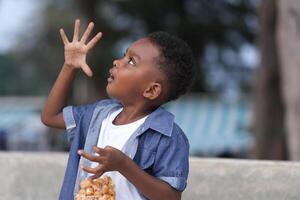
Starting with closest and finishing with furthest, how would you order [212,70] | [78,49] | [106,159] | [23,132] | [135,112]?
[106,159] → [135,112] → [78,49] → [212,70] → [23,132]

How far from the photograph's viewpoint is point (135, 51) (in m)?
2.44

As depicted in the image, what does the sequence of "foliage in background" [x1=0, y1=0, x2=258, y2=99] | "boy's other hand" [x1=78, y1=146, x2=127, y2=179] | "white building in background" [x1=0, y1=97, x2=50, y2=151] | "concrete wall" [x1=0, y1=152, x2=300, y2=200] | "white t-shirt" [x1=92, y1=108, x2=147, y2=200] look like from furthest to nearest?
"white building in background" [x1=0, y1=97, x2=50, y2=151]
"foliage in background" [x1=0, y1=0, x2=258, y2=99]
"concrete wall" [x1=0, y1=152, x2=300, y2=200]
"white t-shirt" [x1=92, y1=108, x2=147, y2=200]
"boy's other hand" [x1=78, y1=146, x2=127, y2=179]

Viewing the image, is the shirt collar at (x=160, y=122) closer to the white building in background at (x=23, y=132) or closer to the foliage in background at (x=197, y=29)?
the foliage in background at (x=197, y=29)

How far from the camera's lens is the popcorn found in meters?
2.29

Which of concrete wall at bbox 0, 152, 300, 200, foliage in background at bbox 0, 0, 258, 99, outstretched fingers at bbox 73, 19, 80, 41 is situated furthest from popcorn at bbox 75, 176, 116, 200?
foliage in background at bbox 0, 0, 258, 99

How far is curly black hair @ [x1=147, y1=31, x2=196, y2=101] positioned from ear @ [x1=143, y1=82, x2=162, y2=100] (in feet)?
0.13

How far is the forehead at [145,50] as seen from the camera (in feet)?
7.93

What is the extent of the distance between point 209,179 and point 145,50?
4.54ft

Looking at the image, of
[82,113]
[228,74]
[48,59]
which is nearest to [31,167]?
[82,113]

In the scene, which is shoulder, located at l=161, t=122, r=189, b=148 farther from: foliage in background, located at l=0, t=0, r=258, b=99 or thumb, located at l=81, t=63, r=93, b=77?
foliage in background, located at l=0, t=0, r=258, b=99

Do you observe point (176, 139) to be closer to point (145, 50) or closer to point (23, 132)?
point (145, 50)

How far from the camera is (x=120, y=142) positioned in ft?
7.97

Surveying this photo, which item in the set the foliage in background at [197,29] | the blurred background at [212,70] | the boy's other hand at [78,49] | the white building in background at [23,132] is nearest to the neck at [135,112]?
the boy's other hand at [78,49]

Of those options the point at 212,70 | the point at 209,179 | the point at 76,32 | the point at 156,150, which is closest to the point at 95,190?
the point at 156,150
